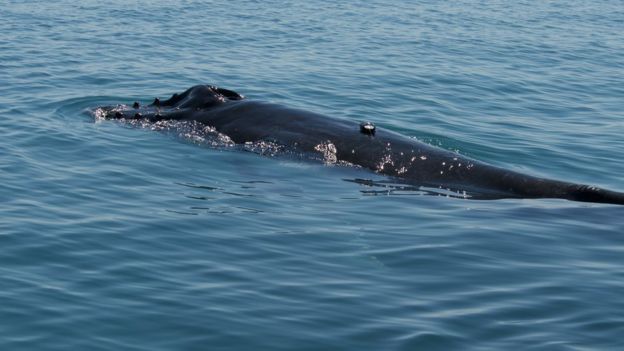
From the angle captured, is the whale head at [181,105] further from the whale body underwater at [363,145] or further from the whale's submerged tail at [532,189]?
the whale's submerged tail at [532,189]

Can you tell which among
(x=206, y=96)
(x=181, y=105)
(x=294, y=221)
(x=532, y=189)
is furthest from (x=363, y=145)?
(x=181, y=105)

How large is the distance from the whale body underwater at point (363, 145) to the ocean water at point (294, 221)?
37 cm

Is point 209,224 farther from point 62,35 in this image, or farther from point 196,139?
point 62,35

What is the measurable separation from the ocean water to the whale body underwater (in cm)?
37

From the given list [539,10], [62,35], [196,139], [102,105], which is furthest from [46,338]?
[539,10]

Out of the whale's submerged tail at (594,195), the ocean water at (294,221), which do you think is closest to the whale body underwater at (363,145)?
the whale's submerged tail at (594,195)

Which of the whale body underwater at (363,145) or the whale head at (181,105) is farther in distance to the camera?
the whale head at (181,105)

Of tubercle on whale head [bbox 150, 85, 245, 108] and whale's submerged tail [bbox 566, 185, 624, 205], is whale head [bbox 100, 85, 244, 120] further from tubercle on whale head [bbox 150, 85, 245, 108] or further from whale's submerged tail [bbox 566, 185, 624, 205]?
whale's submerged tail [bbox 566, 185, 624, 205]

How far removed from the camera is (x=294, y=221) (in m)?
14.1

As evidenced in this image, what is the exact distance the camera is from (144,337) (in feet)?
33.3

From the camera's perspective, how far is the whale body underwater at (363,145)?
15.3 meters

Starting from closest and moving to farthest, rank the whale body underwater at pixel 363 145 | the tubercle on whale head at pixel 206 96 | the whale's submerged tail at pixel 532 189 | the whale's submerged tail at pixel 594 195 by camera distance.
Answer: the whale's submerged tail at pixel 594 195 < the whale's submerged tail at pixel 532 189 < the whale body underwater at pixel 363 145 < the tubercle on whale head at pixel 206 96

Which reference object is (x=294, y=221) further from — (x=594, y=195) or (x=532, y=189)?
(x=594, y=195)

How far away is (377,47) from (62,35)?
883 cm
